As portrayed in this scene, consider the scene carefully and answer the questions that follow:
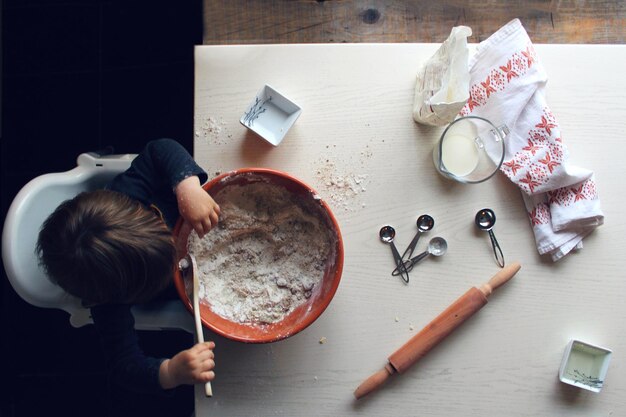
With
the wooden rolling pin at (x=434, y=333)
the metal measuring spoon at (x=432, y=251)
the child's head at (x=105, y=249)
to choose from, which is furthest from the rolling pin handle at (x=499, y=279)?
the child's head at (x=105, y=249)

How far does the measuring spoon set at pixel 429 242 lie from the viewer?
1.01 m

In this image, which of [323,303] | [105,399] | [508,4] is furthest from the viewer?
[105,399]

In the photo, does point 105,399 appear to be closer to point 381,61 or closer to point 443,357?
point 443,357

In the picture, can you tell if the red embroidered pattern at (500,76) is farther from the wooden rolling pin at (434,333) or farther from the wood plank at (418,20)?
the wooden rolling pin at (434,333)

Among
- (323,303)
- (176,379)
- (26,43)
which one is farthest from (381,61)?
Result: (26,43)

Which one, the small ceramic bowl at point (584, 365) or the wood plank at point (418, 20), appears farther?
the wood plank at point (418, 20)

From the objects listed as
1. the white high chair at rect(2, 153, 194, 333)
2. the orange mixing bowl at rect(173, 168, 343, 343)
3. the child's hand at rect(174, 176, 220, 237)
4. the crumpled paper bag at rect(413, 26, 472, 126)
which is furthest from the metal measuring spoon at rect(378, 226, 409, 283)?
the white high chair at rect(2, 153, 194, 333)

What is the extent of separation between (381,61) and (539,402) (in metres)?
0.75

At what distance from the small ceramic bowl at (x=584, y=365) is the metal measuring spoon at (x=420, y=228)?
36cm

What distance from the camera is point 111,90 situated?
5.17 ft

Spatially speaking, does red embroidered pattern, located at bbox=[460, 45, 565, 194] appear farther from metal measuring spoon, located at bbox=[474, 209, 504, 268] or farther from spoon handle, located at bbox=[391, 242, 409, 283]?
spoon handle, located at bbox=[391, 242, 409, 283]

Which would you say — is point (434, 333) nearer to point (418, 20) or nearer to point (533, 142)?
point (533, 142)

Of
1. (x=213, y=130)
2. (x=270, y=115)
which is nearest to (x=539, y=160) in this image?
(x=270, y=115)

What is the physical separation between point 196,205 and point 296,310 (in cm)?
28
